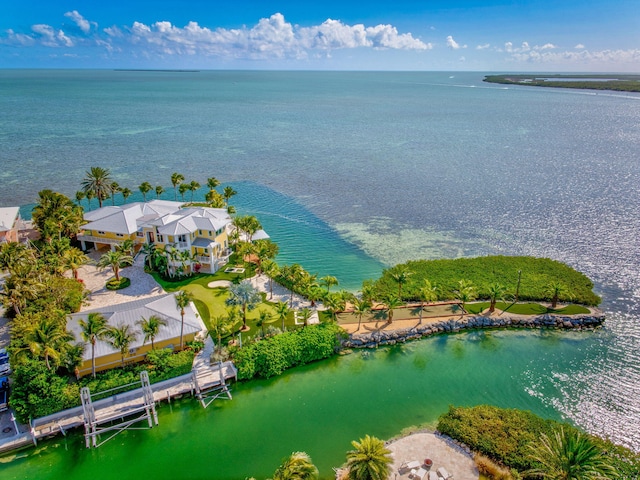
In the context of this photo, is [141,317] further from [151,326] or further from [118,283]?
[118,283]

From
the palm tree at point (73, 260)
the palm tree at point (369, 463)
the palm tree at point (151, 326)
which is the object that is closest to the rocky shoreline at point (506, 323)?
the palm tree at point (369, 463)

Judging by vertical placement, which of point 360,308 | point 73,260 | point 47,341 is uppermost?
point 73,260

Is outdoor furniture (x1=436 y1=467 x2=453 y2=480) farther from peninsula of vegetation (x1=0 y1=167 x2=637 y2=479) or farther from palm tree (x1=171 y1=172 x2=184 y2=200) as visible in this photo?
palm tree (x1=171 y1=172 x2=184 y2=200)

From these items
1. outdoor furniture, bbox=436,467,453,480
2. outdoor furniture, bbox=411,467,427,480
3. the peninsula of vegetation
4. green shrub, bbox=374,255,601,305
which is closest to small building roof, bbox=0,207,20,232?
the peninsula of vegetation

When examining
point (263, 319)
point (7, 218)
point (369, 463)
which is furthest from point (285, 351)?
point (7, 218)

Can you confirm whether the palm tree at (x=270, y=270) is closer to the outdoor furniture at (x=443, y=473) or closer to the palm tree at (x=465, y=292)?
the palm tree at (x=465, y=292)

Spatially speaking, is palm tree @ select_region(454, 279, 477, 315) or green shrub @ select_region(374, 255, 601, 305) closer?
palm tree @ select_region(454, 279, 477, 315)
